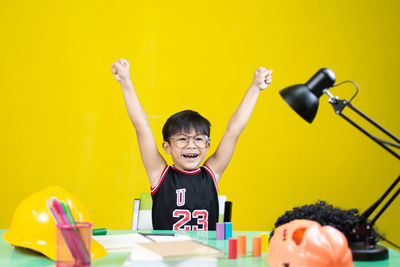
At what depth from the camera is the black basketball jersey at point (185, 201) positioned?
1862mm

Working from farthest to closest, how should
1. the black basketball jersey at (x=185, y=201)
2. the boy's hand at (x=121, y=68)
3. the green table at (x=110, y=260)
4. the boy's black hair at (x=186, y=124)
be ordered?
the boy's black hair at (x=186, y=124) < the black basketball jersey at (x=185, y=201) < the boy's hand at (x=121, y=68) < the green table at (x=110, y=260)

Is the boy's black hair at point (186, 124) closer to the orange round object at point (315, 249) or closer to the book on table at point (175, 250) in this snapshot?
the book on table at point (175, 250)

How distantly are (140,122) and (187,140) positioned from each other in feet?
0.70

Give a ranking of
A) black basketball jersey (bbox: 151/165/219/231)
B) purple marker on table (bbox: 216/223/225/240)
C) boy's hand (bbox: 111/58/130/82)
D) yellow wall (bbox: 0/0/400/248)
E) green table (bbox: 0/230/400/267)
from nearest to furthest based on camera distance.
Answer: green table (bbox: 0/230/400/267) < purple marker on table (bbox: 216/223/225/240) < boy's hand (bbox: 111/58/130/82) < black basketball jersey (bbox: 151/165/219/231) < yellow wall (bbox: 0/0/400/248)

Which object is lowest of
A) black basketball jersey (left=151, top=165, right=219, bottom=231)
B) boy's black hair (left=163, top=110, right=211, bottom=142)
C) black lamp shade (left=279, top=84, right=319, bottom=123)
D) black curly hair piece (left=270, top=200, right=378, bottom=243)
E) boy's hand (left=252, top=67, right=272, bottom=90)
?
black basketball jersey (left=151, top=165, right=219, bottom=231)

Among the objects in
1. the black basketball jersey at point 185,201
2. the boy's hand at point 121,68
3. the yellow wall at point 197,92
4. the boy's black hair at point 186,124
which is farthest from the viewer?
the yellow wall at point 197,92

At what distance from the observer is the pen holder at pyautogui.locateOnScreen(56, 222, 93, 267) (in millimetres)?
947

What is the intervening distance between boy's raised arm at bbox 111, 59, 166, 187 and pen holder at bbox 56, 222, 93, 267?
842mm

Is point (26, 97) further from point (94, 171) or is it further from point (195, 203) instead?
point (195, 203)

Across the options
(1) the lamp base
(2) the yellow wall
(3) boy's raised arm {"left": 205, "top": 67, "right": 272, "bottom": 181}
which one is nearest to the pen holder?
(1) the lamp base

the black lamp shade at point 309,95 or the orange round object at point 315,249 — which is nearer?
the orange round object at point 315,249

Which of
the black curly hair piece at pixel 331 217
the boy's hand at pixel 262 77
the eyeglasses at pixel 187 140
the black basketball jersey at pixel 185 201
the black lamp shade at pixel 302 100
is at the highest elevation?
the boy's hand at pixel 262 77

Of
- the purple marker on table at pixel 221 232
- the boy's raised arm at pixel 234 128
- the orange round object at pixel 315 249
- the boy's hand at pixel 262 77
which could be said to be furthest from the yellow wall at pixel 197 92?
the orange round object at pixel 315 249

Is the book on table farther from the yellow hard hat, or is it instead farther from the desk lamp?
the desk lamp
